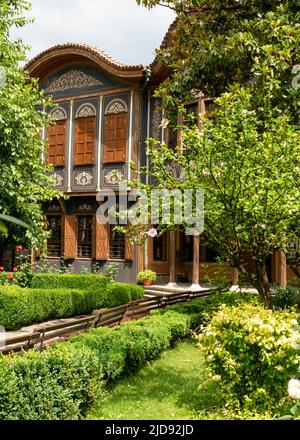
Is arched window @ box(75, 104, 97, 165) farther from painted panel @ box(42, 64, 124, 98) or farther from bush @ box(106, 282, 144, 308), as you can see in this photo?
bush @ box(106, 282, 144, 308)

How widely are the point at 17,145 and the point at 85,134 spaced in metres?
8.43

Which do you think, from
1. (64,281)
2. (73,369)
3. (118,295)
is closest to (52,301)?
(118,295)

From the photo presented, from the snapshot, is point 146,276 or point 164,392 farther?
point 146,276

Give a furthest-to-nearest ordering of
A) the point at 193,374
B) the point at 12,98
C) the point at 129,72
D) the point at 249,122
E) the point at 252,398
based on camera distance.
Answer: the point at 129,72 → the point at 12,98 → the point at 193,374 → the point at 249,122 → the point at 252,398

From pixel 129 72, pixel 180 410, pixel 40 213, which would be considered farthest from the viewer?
pixel 129 72

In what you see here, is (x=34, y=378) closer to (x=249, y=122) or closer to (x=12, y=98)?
(x=249, y=122)

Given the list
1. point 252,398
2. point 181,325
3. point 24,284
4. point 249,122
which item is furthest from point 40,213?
point 252,398

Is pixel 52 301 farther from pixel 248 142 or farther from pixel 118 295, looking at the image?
A: pixel 248 142

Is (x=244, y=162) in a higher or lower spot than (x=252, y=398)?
higher

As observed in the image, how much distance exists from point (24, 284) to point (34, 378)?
9745mm

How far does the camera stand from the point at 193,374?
7859 mm

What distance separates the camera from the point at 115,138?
Answer: 754 inches

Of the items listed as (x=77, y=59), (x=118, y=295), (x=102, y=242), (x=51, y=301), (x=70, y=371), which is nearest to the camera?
(x=70, y=371)

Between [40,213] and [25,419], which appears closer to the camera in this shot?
[25,419]
